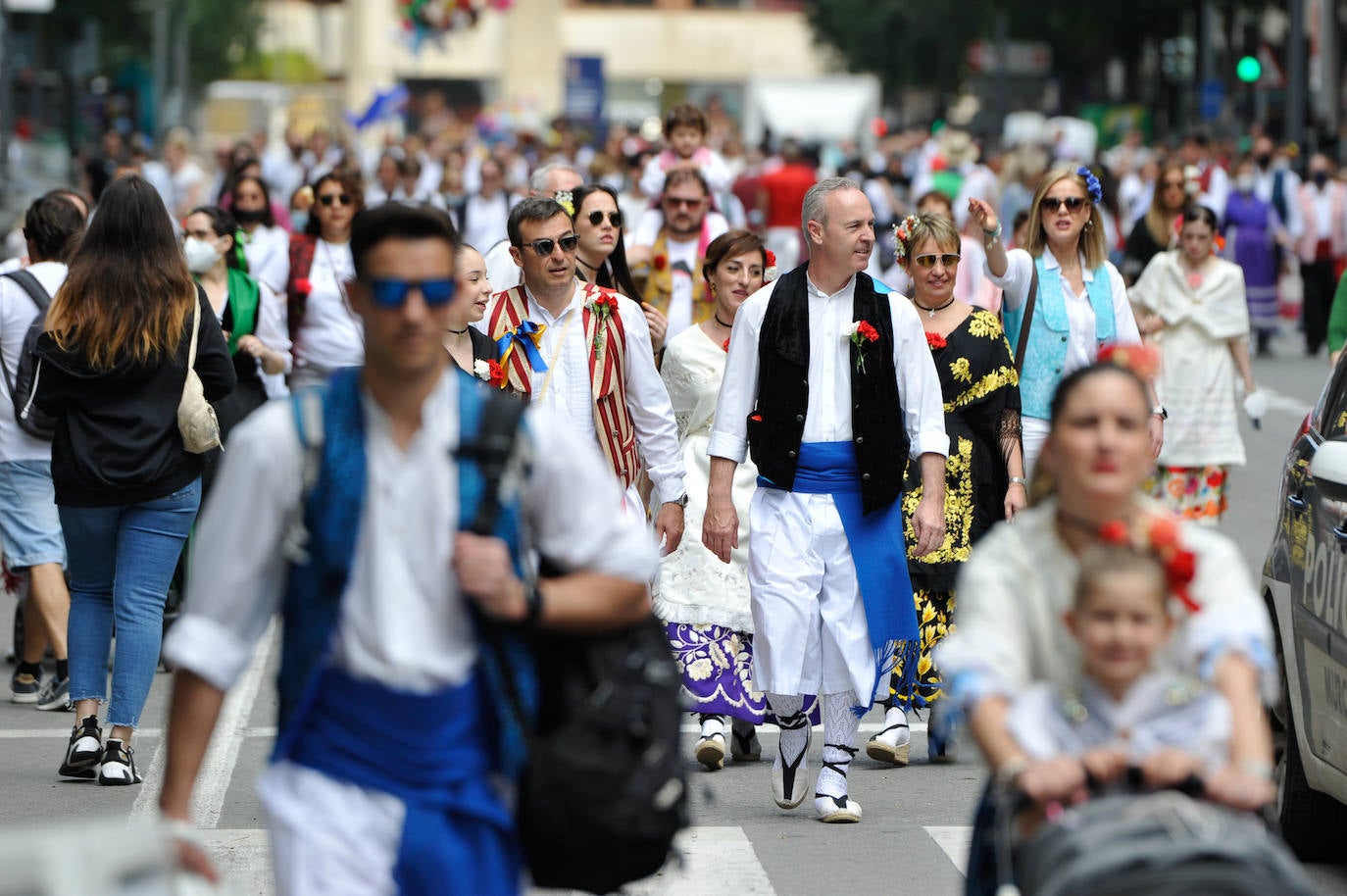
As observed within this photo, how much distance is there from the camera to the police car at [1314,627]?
6133 mm

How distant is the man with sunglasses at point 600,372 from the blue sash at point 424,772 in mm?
4030

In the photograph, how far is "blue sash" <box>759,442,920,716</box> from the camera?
756 cm

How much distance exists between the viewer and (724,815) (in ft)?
25.0

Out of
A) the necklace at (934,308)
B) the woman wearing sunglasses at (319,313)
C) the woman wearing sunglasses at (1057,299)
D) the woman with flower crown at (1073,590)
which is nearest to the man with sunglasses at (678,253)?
the woman wearing sunglasses at (319,313)

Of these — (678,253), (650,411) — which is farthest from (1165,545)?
(678,253)

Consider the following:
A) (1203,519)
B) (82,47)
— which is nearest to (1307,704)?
(1203,519)

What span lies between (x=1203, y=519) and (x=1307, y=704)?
598cm

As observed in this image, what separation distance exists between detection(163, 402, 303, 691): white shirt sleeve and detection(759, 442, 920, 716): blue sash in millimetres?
3644

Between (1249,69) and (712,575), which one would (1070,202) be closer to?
(712,575)

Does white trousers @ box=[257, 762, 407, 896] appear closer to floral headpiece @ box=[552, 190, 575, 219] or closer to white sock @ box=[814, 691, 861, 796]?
white sock @ box=[814, 691, 861, 796]

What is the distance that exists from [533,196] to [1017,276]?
1.99 meters

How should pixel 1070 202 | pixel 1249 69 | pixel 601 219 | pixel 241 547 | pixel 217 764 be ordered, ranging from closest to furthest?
pixel 241 547, pixel 217 764, pixel 1070 202, pixel 601 219, pixel 1249 69

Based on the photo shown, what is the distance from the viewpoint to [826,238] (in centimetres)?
762

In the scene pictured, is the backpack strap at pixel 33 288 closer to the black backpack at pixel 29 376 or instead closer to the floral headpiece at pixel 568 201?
the black backpack at pixel 29 376
